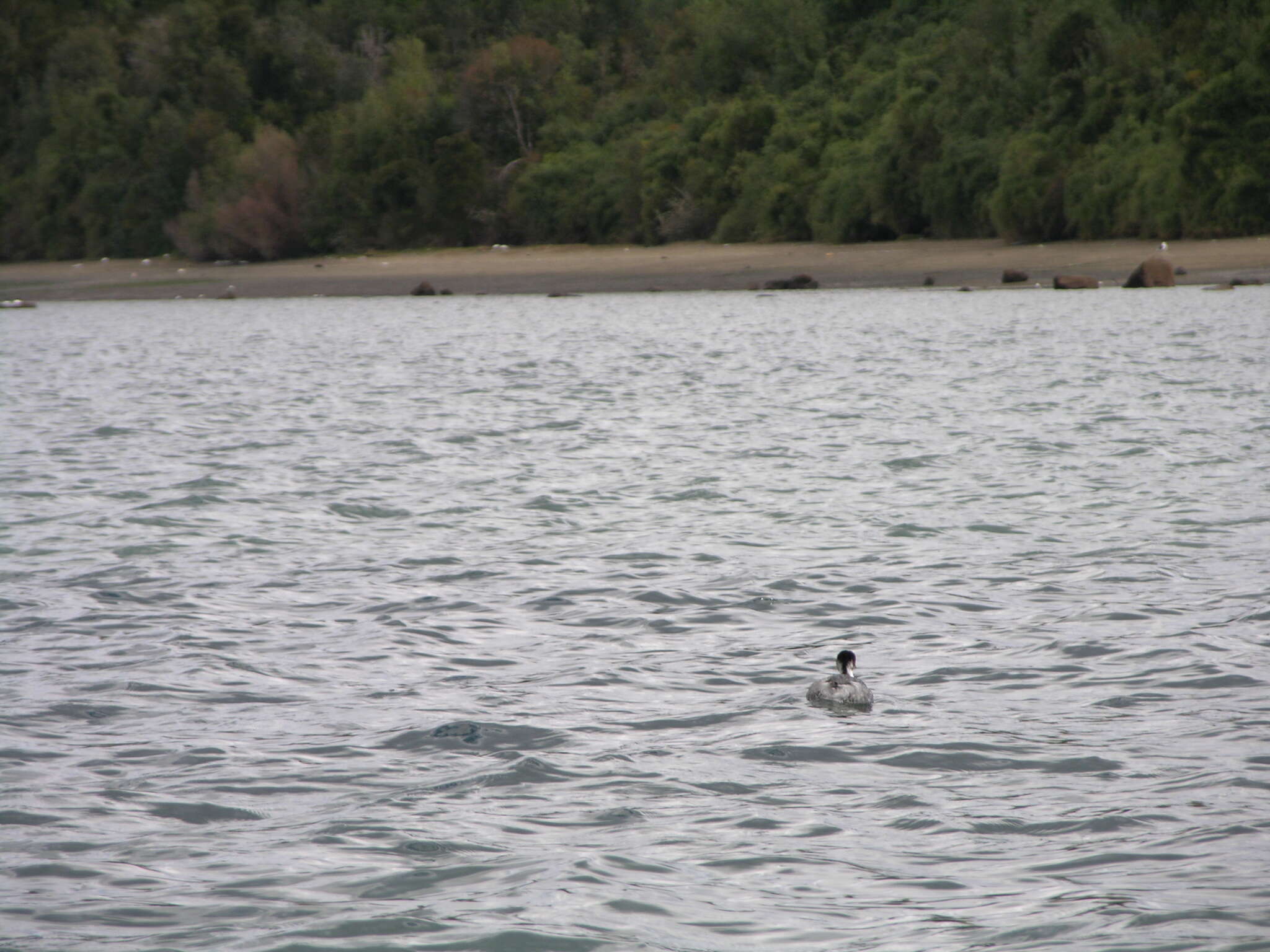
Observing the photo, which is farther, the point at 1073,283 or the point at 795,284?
the point at 795,284

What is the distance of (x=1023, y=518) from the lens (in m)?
12.7

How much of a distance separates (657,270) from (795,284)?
8.28 meters

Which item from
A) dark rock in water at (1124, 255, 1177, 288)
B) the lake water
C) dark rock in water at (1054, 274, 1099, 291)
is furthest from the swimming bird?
dark rock in water at (1054, 274, 1099, 291)

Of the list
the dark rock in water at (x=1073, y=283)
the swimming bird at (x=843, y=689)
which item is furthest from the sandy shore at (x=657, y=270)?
the swimming bird at (x=843, y=689)

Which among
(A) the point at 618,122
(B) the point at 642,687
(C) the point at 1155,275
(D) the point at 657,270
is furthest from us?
(A) the point at 618,122

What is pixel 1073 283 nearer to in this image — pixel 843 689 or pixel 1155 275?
pixel 1155 275

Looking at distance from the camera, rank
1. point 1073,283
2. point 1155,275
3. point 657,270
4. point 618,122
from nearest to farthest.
Answer: point 1155,275, point 1073,283, point 657,270, point 618,122

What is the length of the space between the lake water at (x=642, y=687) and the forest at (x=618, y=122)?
29.1 m

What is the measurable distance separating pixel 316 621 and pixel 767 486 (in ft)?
20.4

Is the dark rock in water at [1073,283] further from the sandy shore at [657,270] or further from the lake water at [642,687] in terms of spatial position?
the lake water at [642,687]

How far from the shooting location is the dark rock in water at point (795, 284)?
45875 mm

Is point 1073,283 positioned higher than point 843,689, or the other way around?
point 1073,283

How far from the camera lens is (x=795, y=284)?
46125 mm

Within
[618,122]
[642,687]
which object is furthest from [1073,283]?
[618,122]
